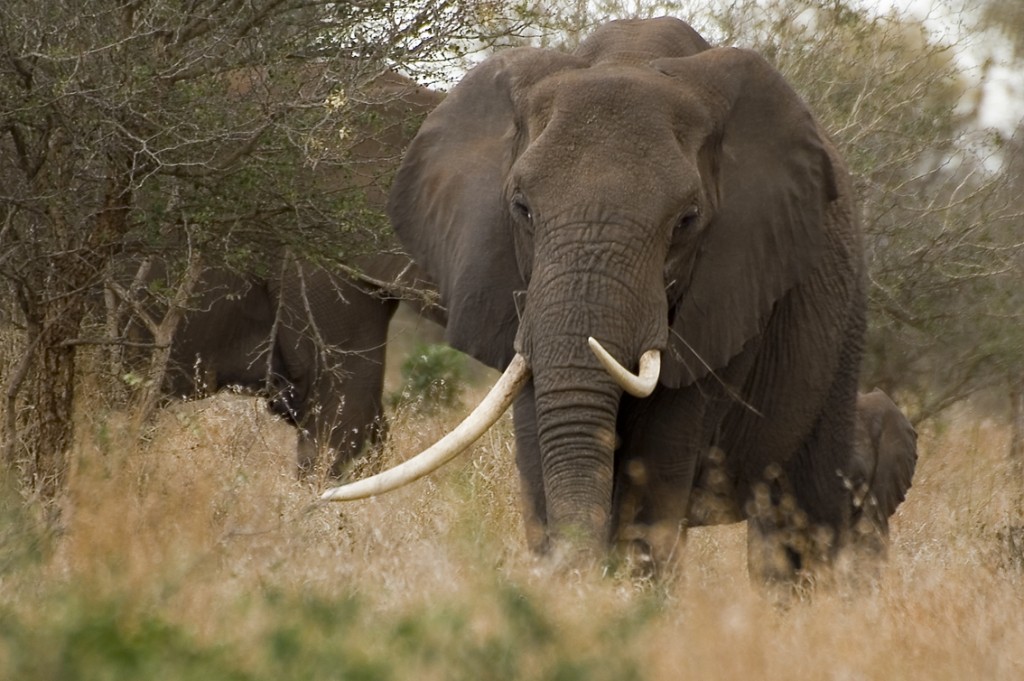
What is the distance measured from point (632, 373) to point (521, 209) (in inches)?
27.9

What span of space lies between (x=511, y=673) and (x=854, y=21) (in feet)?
26.9

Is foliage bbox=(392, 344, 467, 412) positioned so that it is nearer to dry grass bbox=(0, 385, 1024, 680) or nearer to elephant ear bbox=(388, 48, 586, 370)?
dry grass bbox=(0, 385, 1024, 680)

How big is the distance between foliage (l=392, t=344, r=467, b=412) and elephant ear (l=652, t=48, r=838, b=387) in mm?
4617

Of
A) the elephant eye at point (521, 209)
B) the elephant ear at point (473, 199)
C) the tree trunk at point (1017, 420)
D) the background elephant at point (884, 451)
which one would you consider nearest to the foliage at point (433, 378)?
the background elephant at point (884, 451)

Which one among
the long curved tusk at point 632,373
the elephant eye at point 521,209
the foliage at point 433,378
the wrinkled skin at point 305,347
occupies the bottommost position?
the foliage at point 433,378

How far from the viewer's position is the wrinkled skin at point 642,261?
248 inches

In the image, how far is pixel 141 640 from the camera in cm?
416

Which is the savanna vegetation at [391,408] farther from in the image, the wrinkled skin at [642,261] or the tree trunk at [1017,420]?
the wrinkled skin at [642,261]

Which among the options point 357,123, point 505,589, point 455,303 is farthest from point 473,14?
point 505,589

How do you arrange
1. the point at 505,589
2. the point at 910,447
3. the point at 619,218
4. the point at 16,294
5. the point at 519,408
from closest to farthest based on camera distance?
the point at 505,589 < the point at 619,218 < the point at 519,408 < the point at 16,294 < the point at 910,447

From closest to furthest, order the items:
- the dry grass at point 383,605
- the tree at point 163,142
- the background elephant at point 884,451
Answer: the dry grass at point 383,605
the tree at point 163,142
the background elephant at point 884,451

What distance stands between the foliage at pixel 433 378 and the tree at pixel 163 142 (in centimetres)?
336

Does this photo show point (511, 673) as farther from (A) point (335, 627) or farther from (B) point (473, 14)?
(B) point (473, 14)

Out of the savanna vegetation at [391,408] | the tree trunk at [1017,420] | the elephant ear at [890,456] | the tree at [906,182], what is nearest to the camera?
the savanna vegetation at [391,408]
